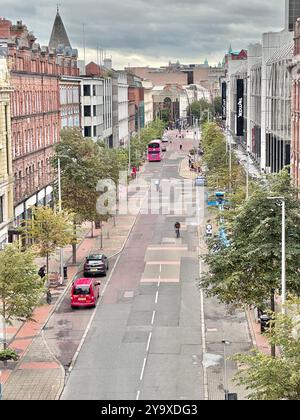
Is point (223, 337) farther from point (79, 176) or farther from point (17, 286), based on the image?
point (79, 176)

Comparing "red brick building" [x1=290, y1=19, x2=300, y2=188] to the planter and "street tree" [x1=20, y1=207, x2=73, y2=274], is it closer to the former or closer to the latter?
"street tree" [x1=20, y1=207, x2=73, y2=274]

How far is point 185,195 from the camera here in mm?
93000

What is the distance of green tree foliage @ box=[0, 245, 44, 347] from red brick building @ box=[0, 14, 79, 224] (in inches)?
954

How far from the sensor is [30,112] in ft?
212

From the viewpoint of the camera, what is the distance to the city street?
30.1 meters

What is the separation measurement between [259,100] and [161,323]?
2511 inches

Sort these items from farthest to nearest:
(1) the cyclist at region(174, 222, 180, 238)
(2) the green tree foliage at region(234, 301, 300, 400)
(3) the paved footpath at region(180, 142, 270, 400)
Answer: (1) the cyclist at region(174, 222, 180, 238), (3) the paved footpath at region(180, 142, 270, 400), (2) the green tree foliage at region(234, 301, 300, 400)

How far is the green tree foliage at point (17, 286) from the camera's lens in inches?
1313

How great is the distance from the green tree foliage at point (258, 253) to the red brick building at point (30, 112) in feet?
95.2

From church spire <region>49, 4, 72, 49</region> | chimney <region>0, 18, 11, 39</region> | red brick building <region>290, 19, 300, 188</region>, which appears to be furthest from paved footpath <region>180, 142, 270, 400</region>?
church spire <region>49, 4, 72, 49</region>

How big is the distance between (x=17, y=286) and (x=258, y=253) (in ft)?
33.5

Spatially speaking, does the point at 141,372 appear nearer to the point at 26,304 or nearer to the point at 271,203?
the point at 26,304

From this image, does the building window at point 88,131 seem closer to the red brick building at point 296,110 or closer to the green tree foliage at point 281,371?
the red brick building at point 296,110

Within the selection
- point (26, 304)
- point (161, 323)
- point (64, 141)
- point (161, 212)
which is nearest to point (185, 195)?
point (161, 212)
